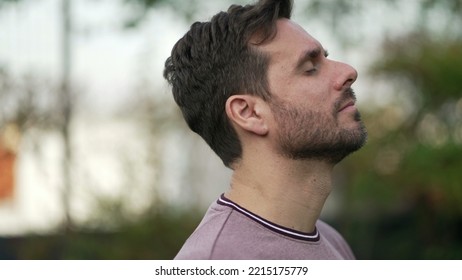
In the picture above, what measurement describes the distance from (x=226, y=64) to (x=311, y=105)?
232 mm

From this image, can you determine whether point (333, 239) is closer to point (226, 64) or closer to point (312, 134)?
point (312, 134)

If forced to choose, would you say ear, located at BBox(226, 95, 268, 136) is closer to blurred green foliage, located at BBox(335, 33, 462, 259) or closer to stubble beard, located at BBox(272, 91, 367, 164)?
stubble beard, located at BBox(272, 91, 367, 164)

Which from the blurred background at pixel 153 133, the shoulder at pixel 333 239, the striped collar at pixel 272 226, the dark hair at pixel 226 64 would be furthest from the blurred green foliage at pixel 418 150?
the striped collar at pixel 272 226

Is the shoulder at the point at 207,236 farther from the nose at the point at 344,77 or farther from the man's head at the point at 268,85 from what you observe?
the nose at the point at 344,77

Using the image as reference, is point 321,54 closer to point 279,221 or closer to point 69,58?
point 279,221

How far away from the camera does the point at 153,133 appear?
18.1ft

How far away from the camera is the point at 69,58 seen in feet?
17.9

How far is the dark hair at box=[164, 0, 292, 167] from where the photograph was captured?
1.95 metres

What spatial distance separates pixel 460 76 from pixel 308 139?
4.38m

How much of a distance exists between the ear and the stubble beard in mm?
35

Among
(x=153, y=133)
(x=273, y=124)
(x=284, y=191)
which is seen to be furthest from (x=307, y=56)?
(x=153, y=133)

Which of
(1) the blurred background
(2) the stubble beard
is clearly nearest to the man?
(2) the stubble beard

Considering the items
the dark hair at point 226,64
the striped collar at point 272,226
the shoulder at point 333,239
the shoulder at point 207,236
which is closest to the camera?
the shoulder at point 207,236

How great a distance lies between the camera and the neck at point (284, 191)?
1.88 metres
